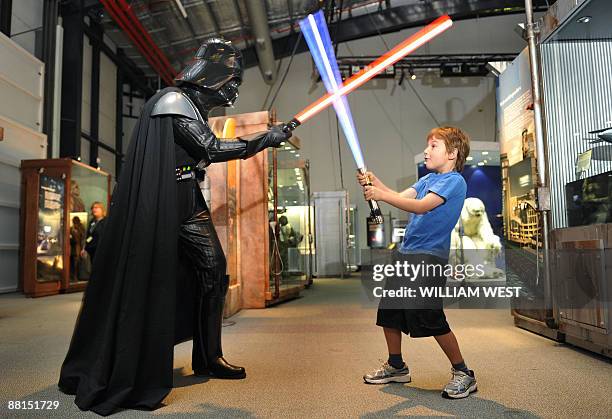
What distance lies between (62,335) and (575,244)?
3.92 m

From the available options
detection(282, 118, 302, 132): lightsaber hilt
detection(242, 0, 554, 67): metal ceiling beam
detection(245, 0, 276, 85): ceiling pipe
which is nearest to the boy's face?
detection(282, 118, 302, 132): lightsaber hilt

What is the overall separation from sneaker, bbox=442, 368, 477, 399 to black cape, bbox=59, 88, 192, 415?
121 cm

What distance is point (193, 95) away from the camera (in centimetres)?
247

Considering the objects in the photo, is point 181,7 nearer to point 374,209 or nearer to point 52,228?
point 52,228

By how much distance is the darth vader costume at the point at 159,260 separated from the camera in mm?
2020

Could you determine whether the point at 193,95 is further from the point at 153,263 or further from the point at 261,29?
the point at 261,29

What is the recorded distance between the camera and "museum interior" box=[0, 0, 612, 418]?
2084 mm

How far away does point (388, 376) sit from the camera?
240cm

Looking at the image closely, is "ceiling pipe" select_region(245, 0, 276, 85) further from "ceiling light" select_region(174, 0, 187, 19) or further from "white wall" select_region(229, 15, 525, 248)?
"white wall" select_region(229, 15, 525, 248)

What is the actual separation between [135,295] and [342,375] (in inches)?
45.9

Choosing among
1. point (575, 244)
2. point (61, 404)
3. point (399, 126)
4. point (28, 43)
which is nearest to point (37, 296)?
point (28, 43)

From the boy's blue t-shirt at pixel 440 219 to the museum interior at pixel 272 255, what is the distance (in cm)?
1

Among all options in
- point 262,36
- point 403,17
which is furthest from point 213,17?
point 403,17

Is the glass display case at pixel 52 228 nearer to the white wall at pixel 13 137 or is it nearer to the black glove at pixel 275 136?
the white wall at pixel 13 137
